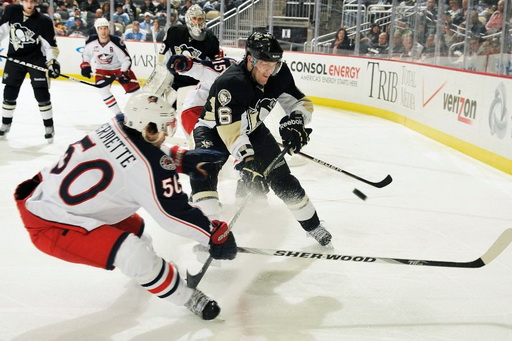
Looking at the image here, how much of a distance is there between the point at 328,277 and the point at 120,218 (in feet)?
3.36

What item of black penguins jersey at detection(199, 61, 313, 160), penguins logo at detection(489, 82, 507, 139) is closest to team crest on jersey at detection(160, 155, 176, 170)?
black penguins jersey at detection(199, 61, 313, 160)

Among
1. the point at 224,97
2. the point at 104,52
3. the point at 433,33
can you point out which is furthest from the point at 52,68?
the point at 433,33

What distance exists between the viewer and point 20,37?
17.9 ft

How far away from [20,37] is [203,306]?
394 cm

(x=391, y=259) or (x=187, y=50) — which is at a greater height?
(x=187, y=50)

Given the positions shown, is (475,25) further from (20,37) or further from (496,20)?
(20,37)

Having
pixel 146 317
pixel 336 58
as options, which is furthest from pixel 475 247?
pixel 336 58

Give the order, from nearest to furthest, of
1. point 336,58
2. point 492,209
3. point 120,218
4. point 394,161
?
point 120,218, point 492,209, point 394,161, point 336,58

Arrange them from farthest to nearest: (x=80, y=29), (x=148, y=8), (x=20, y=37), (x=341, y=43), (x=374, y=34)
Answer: (x=80, y=29) → (x=148, y=8) → (x=341, y=43) → (x=374, y=34) → (x=20, y=37)

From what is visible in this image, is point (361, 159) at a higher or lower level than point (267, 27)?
lower

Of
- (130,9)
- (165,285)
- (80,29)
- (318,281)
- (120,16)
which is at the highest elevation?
(130,9)

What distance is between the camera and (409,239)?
11.4 feet

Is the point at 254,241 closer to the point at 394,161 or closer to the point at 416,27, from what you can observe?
the point at 394,161

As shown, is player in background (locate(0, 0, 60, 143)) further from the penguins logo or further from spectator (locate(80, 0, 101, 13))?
spectator (locate(80, 0, 101, 13))
